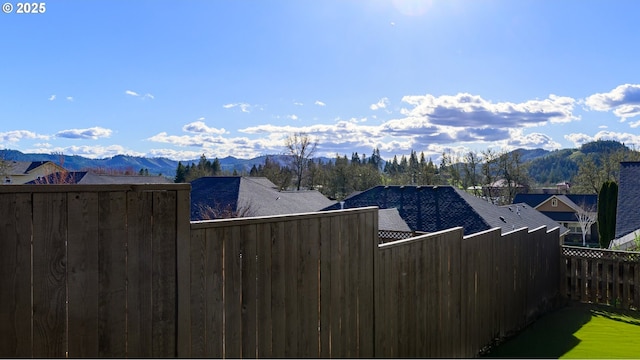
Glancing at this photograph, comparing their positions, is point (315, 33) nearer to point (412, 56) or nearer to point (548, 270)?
point (412, 56)

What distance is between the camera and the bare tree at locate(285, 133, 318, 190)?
167ft

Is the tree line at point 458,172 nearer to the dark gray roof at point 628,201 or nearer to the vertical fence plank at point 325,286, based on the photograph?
the dark gray roof at point 628,201

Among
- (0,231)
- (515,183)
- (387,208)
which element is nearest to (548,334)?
(0,231)

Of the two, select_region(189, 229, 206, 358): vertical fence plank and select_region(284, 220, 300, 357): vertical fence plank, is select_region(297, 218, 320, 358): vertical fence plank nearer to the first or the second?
select_region(284, 220, 300, 357): vertical fence plank

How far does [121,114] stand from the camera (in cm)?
3447

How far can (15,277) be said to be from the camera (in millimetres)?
1912

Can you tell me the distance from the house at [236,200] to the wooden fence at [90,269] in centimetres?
2075

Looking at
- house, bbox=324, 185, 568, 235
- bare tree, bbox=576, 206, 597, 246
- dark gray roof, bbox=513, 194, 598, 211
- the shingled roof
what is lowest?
bare tree, bbox=576, 206, 597, 246

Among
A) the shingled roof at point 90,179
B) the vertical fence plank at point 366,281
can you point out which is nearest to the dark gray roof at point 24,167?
the shingled roof at point 90,179

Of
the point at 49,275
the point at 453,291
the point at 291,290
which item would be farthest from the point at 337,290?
the point at 453,291

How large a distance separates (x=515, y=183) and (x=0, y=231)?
57885 mm

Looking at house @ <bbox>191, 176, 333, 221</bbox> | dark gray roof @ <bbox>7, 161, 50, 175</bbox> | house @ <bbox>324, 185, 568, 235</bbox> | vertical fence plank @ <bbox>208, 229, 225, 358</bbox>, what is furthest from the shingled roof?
vertical fence plank @ <bbox>208, 229, 225, 358</bbox>

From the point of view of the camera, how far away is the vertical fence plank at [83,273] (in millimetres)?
2049

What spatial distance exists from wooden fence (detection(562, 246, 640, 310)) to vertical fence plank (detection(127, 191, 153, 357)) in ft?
29.7
